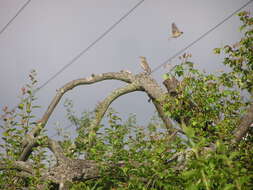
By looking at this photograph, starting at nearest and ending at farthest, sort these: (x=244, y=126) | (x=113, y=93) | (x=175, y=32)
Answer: (x=244, y=126) < (x=175, y=32) < (x=113, y=93)

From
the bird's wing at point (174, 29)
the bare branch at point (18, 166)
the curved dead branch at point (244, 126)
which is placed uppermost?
the bird's wing at point (174, 29)

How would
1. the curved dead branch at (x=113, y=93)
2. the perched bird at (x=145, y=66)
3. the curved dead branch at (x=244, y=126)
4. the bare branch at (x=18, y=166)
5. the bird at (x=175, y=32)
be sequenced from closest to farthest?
the curved dead branch at (x=244, y=126), the bare branch at (x=18, y=166), the bird at (x=175, y=32), the curved dead branch at (x=113, y=93), the perched bird at (x=145, y=66)

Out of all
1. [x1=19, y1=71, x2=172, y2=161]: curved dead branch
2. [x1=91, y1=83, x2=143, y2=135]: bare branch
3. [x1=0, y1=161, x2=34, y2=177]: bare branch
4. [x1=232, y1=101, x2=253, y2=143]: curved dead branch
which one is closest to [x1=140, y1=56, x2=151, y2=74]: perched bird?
[x1=19, y1=71, x2=172, y2=161]: curved dead branch

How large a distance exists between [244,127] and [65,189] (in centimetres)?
311

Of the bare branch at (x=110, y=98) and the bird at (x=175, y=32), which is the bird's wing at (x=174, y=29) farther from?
the bare branch at (x=110, y=98)

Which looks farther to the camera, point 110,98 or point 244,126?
point 110,98

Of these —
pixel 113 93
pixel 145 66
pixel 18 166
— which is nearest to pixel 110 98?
pixel 113 93

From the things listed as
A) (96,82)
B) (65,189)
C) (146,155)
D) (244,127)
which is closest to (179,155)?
(146,155)

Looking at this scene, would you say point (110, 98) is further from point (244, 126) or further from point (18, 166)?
point (244, 126)

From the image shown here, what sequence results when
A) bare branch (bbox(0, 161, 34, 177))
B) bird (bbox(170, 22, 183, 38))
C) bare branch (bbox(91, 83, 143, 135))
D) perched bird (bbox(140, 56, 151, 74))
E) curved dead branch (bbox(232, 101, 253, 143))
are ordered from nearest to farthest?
1. curved dead branch (bbox(232, 101, 253, 143))
2. bare branch (bbox(0, 161, 34, 177))
3. bird (bbox(170, 22, 183, 38))
4. bare branch (bbox(91, 83, 143, 135))
5. perched bird (bbox(140, 56, 151, 74))

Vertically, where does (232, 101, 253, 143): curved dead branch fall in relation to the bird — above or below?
below

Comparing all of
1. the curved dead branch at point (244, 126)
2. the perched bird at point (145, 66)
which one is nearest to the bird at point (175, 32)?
the perched bird at point (145, 66)

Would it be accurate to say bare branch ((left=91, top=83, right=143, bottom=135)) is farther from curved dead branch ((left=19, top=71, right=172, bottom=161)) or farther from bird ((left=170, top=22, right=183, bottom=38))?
bird ((left=170, top=22, right=183, bottom=38))

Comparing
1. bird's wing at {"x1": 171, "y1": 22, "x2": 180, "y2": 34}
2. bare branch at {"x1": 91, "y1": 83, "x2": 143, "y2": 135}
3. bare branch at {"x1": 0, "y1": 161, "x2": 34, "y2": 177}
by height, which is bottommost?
bare branch at {"x1": 0, "y1": 161, "x2": 34, "y2": 177}
